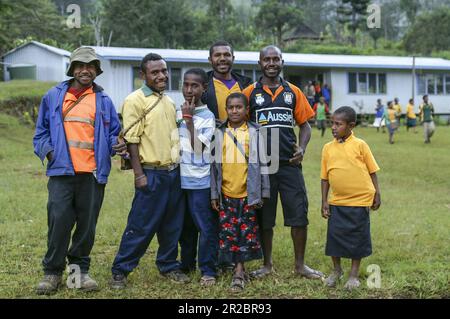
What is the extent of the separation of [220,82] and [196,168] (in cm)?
82

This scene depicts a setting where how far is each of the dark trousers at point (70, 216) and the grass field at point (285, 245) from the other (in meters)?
0.29

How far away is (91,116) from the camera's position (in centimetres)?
456

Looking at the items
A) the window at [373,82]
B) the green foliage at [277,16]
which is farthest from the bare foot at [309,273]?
the green foliage at [277,16]

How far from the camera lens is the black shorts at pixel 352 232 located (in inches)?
181

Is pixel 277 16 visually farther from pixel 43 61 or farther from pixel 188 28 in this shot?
pixel 43 61

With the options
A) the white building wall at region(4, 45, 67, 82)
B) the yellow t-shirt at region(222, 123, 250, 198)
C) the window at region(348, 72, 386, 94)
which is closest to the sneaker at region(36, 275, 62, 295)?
the yellow t-shirt at region(222, 123, 250, 198)

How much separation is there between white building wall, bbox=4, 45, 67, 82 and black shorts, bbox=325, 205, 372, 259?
28613mm

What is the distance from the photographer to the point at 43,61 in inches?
1288

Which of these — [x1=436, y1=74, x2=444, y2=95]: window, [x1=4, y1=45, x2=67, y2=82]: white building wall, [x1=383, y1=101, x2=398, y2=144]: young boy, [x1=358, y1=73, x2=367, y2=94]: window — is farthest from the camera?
[x1=4, y1=45, x2=67, y2=82]: white building wall

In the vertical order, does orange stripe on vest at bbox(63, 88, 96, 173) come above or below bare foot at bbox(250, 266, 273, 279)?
above

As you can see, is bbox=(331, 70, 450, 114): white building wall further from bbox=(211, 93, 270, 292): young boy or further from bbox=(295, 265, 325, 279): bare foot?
bbox=(211, 93, 270, 292): young boy

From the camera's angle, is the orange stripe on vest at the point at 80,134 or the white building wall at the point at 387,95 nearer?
the orange stripe on vest at the point at 80,134

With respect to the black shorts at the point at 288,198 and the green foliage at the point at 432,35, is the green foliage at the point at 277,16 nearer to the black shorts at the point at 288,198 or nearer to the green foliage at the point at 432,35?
the green foliage at the point at 432,35

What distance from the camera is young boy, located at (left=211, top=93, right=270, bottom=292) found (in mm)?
4680
